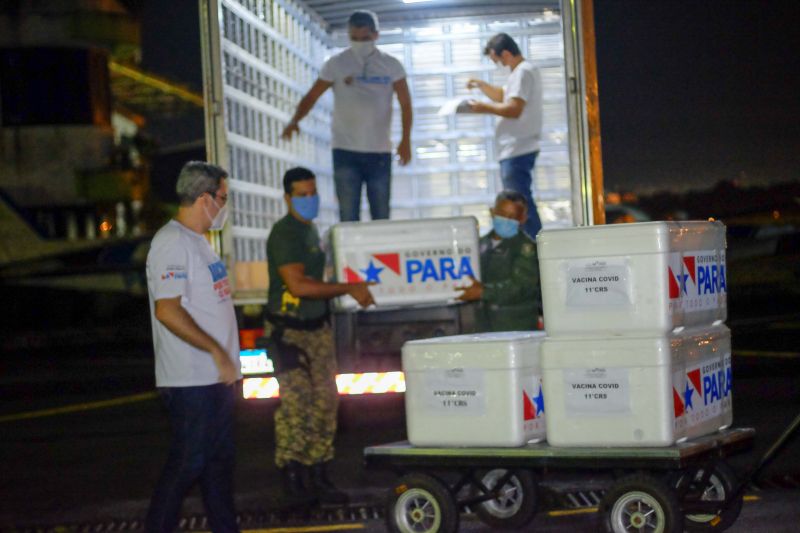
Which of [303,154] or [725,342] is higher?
[303,154]

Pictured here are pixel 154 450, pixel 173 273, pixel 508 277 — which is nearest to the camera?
pixel 173 273

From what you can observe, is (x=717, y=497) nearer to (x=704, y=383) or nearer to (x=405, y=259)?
(x=704, y=383)

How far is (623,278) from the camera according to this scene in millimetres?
6215

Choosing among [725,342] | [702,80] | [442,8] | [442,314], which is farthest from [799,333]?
[725,342]

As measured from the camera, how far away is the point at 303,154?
10.5 meters

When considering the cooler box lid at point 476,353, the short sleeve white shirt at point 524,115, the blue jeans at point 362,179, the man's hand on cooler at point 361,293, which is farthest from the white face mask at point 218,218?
the short sleeve white shirt at point 524,115

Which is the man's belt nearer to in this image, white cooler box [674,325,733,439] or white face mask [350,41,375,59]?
white cooler box [674,325,733,439]

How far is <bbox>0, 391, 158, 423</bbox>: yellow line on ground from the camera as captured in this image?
546 inches

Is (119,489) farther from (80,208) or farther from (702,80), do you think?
(80,208)

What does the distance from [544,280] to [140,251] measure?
19.6 m

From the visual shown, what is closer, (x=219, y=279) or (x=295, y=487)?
(x=219, y=279)

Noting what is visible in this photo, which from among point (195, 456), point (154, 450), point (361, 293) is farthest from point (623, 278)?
point (154, 450)

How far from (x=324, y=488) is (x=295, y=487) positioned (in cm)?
17

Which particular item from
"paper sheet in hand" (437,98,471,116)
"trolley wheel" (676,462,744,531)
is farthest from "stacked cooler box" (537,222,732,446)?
"paper sheet in hand" (437,98,471,116)
